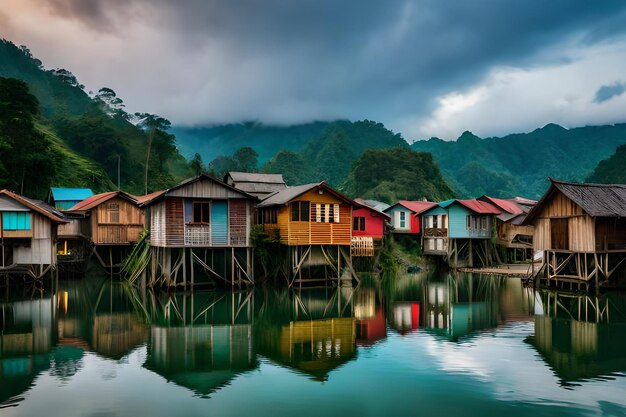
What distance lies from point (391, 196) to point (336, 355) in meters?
69.9

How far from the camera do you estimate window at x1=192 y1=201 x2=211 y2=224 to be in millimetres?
34156

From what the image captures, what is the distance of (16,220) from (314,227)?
1860 centimetres

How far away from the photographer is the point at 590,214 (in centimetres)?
3055

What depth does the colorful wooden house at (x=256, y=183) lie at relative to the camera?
50.3 m

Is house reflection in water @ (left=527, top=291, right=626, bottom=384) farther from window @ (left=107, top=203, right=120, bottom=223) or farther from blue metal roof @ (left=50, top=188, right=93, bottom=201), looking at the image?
blue metal roof @ (left=50, top=188, right=93, bottom=201)

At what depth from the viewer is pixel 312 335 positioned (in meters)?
21.2

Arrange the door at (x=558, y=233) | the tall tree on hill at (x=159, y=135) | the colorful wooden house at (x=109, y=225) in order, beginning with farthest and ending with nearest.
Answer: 1. the tall tree on hill at (x=159, y=135)
2. the colorful wooden house at (x=109, y=225)
3. the door at (x=558, y=233)

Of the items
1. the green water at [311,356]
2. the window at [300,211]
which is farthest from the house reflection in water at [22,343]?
the window at [300,211]

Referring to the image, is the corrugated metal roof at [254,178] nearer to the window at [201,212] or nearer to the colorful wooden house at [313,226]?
the colorful wooden house at [313,226]

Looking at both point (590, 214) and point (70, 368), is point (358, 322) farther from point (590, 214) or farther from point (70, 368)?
point (590, 214)

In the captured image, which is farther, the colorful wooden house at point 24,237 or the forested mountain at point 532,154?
the forested mountain at point 532,154

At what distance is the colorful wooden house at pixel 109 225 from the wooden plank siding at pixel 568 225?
1173 inches

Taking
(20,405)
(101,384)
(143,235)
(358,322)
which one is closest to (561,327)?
(358,322)

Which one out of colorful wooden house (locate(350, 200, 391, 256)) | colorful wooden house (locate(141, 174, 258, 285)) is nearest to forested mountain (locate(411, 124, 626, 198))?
colorful wooden house (locate(350, 200, 391, 256))
